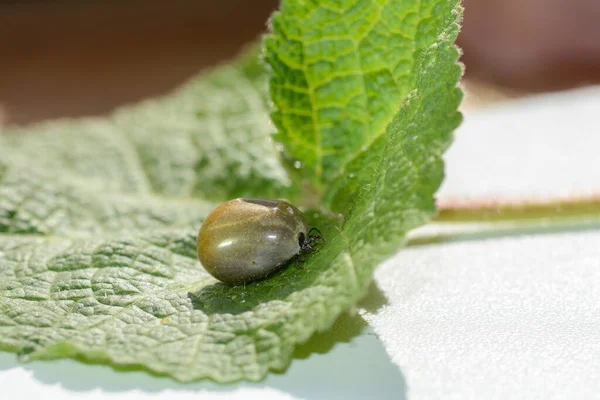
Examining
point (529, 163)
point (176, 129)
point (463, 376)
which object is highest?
point (176, 129)

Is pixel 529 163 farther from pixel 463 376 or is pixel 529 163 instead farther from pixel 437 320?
Result: pixel 463 376

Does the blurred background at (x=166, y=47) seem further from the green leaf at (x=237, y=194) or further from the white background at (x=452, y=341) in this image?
the white background at (x=452, y=341)

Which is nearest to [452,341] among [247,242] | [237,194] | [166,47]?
[247,242]

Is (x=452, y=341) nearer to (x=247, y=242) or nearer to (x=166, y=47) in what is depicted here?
(x=247, y=242)

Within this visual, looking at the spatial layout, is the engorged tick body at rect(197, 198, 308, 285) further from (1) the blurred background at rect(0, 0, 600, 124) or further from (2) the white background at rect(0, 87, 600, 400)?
(1) the blurred background at rect(0, 0, 600, 124)

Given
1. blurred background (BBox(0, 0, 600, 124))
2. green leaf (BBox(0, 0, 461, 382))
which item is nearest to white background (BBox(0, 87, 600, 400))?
green leaf (BBox(0, 0, 461, 382))

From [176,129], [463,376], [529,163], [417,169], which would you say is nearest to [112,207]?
[176,129]

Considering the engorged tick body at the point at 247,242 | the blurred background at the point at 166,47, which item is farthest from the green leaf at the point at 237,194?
the blurred background at the point at 166,47
